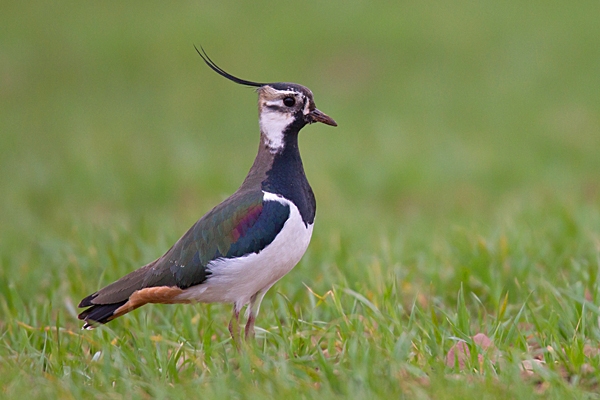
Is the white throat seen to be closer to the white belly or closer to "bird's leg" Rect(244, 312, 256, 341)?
the white belly

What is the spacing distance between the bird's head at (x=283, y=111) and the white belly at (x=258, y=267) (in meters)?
0.32

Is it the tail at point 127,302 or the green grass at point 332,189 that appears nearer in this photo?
the green grass at point 332,189

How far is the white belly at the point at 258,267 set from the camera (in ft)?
13.2

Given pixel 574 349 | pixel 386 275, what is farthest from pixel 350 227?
pixel 574 349

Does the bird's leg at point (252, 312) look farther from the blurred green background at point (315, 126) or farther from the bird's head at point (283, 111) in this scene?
the blurred green background at point (315, 126)

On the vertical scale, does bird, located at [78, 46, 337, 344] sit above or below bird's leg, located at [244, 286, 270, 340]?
above

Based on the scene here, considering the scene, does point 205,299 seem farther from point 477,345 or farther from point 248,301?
point 477,345

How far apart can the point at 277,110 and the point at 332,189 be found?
4.22 m

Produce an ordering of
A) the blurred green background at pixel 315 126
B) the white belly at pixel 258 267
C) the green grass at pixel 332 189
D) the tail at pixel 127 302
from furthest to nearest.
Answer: the blurred green background at pixel 315 126 < the tail at pixel 127 302 < the white belly at pixel 258 267 < the green grass at pixel 332 189

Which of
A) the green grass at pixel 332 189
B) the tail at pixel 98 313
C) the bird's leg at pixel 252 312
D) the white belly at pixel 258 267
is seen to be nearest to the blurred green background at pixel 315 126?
the green grass at pixel 332 189

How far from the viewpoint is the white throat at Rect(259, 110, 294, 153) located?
426 centimetres

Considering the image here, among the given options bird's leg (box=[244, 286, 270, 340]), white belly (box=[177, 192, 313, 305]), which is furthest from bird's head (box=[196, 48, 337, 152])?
bird's leg (box=[244, 286, 270, 340])

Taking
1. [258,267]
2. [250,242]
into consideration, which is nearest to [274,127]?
[250,242]

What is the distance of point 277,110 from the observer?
4.26m
